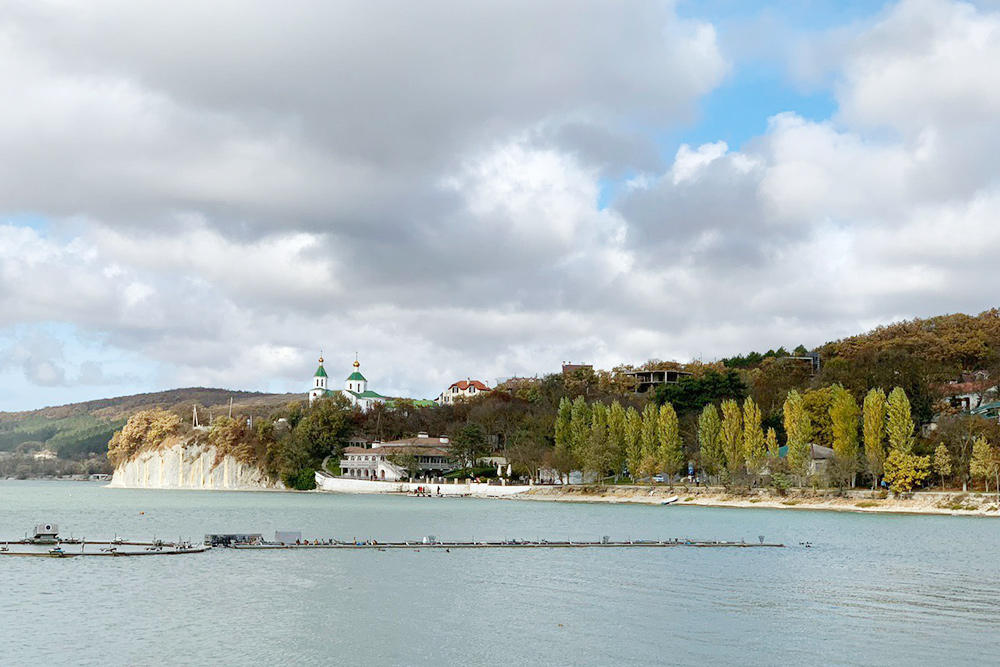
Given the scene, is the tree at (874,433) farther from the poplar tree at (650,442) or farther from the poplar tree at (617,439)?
the poplar tree at (617,439)

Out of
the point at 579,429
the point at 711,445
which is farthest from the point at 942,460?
the point at 579,429

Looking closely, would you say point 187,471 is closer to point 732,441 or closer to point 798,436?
point 732,441

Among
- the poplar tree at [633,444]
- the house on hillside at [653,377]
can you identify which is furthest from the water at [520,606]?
the house on hillside at [653,377]

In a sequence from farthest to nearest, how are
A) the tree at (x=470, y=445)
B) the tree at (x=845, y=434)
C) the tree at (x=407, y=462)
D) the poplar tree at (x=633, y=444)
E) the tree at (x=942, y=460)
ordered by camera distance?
the tree at (x=407, y=462) < the tree at (x=470, y=445) < the poplar tree at (x=633, y=444) < the tree at (x=845, y=434) < the tree at (x=942, y=460)

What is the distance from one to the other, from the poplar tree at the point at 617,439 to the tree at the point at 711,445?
9.03 meters

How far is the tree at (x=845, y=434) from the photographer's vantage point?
7788 centimetres

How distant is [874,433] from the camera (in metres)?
77.4

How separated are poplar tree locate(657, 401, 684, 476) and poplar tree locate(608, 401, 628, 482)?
4.12 meters

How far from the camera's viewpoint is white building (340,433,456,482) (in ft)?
404

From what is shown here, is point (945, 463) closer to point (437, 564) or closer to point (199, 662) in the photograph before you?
point (437, 564)

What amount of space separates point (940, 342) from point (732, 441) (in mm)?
38396

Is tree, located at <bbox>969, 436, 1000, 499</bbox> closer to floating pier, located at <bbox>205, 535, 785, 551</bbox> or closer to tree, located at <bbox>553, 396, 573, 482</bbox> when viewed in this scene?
floating pier, located at <bbox>205, 535, 785, 551</bbox>

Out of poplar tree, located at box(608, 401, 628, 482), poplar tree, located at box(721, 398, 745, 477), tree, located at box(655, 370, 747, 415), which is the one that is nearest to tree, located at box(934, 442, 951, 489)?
poplar tree, located at box(721, 398, 745, 477)

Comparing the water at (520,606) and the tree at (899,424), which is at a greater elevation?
the tree at (899,424)
